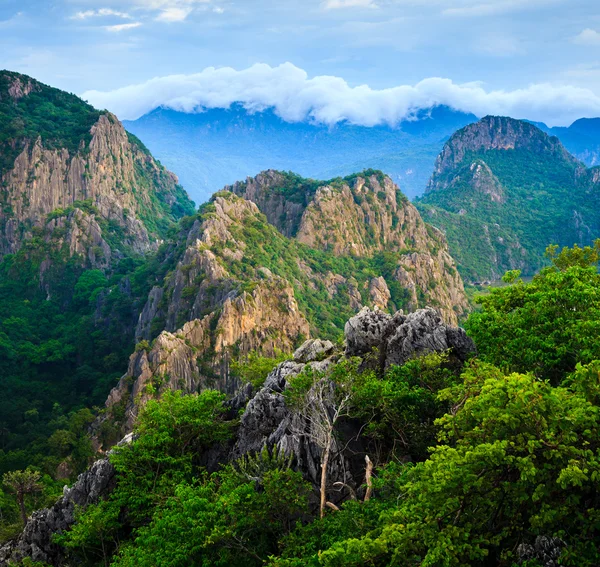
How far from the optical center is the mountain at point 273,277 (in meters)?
72.9

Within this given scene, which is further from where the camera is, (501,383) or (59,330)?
(59,330)

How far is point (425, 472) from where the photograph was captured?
52.5 ft

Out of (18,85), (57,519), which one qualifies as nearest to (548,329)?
(57,519)

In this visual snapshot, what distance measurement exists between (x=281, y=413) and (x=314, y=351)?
737 cm

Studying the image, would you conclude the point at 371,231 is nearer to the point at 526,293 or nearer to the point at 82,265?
the point at 82,265

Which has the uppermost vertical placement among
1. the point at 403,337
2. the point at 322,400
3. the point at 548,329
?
the point at 548,329

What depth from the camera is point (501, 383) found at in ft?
52.3

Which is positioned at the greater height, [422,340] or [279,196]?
[279,196]

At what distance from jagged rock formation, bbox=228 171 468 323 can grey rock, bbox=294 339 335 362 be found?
272 feet

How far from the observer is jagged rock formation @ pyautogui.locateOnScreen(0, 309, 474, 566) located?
27938mm

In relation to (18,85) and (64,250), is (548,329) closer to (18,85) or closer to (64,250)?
(64,250)

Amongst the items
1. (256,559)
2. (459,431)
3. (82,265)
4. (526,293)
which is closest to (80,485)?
(256,559)

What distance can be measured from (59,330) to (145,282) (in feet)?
55.4

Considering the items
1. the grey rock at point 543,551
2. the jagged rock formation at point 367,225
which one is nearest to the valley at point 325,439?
the grey rock at point 543,551
